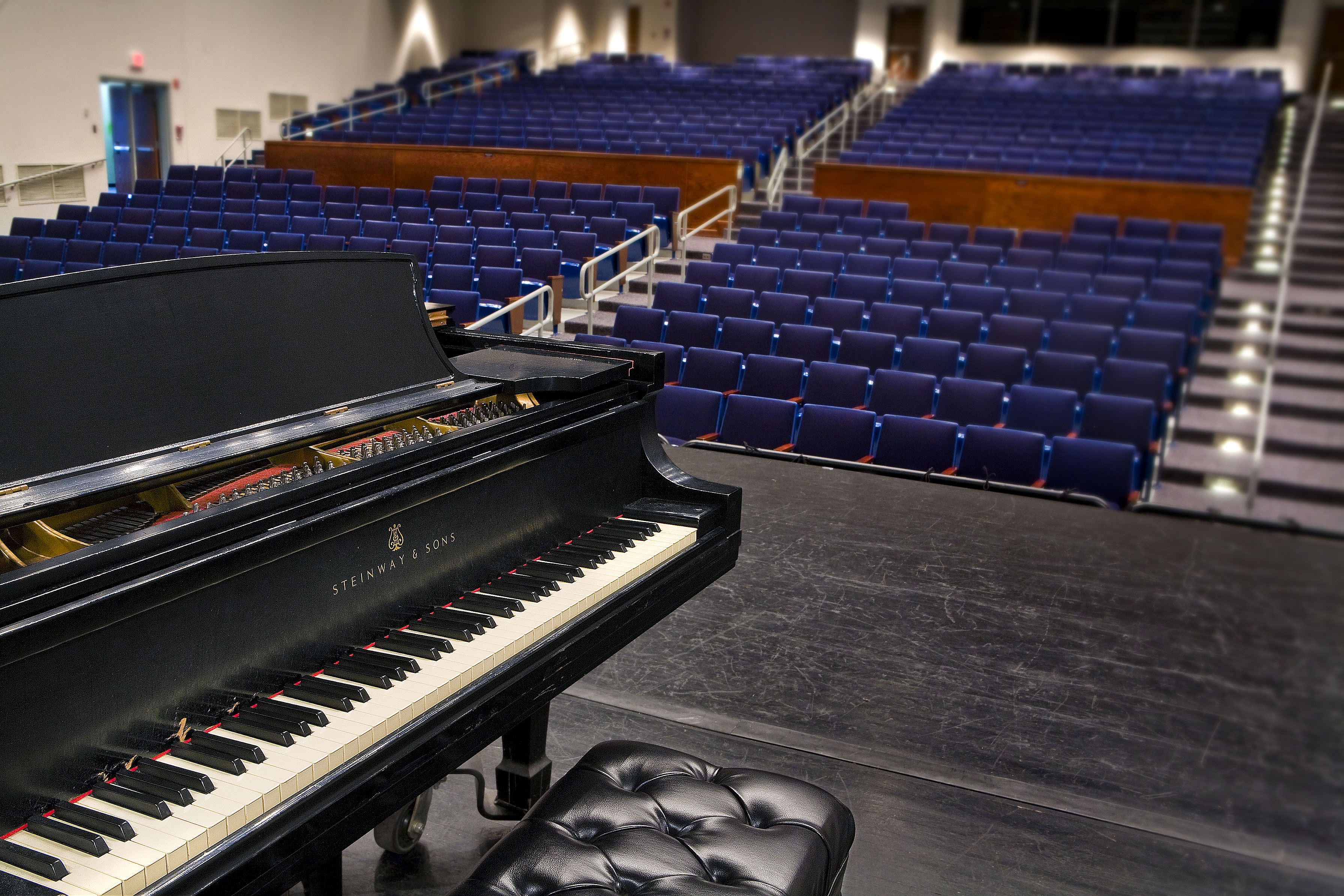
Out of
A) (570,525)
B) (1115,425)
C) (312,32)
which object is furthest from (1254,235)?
(312,32)

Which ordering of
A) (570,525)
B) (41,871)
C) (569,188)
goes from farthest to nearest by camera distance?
(569,188)
(570,525)
(41,871)

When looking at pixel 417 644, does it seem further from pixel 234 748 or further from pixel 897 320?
pixel 897 320

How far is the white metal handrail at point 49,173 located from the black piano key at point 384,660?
9.52 m

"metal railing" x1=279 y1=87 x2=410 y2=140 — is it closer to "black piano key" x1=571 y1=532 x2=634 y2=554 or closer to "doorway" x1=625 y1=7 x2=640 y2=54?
"doorway" x1=625 y1=7 x2=640 y2=54

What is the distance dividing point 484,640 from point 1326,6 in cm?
1672

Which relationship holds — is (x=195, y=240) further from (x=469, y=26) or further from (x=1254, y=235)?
(x=469, y=26)

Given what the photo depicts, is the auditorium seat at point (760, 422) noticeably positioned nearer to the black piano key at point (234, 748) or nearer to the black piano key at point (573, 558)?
the black piano key at point (573, 558)

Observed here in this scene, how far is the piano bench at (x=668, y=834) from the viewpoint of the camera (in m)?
1.37

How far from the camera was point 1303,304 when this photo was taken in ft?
2.13

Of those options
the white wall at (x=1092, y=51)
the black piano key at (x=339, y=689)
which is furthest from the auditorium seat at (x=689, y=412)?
the white wall at (x=1092, y=51)

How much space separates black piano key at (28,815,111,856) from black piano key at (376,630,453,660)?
1.60 feet

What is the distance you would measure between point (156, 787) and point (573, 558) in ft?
2.78

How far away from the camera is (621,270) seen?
743 centimetres

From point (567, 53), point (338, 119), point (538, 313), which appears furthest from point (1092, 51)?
point (538, 313)
